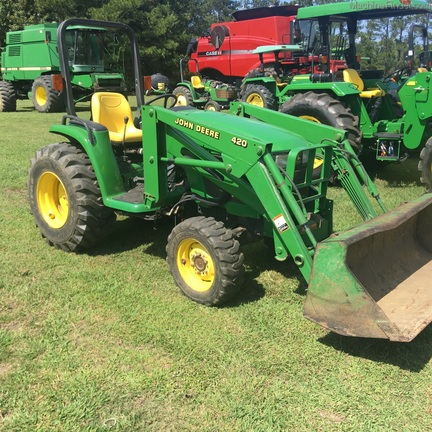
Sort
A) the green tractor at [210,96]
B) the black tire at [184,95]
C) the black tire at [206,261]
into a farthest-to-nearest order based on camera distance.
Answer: the black tire at [184,95] < the green tractor at [210,96] < the black tire at [206,261]

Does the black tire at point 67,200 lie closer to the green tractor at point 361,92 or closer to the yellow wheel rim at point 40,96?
the green tractor at point 361,92

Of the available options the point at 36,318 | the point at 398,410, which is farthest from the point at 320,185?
the point at 36,318

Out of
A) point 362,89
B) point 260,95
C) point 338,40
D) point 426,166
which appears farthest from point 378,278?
point 260,95

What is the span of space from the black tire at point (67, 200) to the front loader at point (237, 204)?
0.03 feet

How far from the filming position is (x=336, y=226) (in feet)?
16.9

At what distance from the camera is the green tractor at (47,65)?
13.9m

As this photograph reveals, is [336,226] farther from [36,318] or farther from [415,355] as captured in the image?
[36,318]

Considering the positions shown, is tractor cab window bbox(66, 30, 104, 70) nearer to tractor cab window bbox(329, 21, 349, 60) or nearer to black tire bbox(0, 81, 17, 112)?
black tire bbox(0, 81, 17, 112)

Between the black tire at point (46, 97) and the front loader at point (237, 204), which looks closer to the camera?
the front loader at point (237, 204)

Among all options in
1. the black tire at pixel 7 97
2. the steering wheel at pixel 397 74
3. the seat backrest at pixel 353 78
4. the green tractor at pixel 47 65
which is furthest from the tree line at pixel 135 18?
the seat backrest at pixel 353 78

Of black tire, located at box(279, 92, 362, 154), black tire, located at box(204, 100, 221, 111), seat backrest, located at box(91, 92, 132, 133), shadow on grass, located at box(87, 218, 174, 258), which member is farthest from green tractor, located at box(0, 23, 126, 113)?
shadow on grass, located at box(87, 218, 174, 258)

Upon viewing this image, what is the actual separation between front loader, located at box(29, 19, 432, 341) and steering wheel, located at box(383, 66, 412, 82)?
14.6 ft

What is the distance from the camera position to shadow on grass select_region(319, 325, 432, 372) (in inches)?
112

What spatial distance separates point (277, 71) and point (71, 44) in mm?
6462
